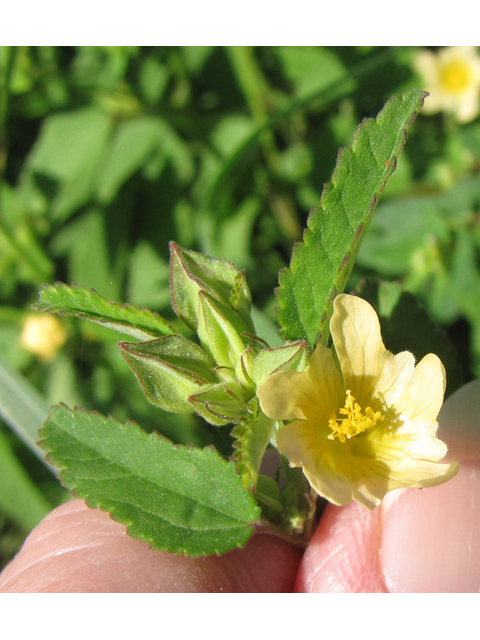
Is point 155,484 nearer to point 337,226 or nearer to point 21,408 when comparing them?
point 337,226

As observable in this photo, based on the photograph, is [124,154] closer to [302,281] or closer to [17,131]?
[17,131]

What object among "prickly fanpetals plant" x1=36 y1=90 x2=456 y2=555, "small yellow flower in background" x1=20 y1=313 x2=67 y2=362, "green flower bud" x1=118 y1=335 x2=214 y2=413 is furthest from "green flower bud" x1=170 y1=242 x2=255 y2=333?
"small yellow flower in background" x1=20 y1=313 x2=67 y2=362

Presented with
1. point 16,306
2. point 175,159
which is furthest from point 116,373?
point 175,159

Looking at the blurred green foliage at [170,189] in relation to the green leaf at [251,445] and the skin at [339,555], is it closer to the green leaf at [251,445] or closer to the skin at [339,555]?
the skin at [339,555]

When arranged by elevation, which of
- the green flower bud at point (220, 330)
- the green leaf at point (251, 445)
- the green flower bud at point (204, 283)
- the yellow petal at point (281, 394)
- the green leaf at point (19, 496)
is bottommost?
the green leaf at point (19, 496)

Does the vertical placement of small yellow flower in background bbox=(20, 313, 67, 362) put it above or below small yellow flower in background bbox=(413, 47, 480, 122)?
above

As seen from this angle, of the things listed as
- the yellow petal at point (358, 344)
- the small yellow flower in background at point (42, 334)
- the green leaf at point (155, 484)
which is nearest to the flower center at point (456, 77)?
the small yellow flower in background at point (42, 334)

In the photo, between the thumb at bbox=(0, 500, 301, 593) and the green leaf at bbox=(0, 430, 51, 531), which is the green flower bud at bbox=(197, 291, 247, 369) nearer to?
the thumb at bbox=(0, 500, 301, 593)
